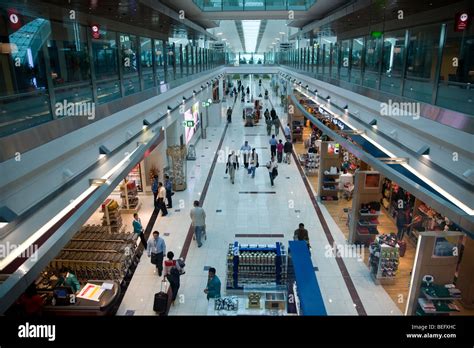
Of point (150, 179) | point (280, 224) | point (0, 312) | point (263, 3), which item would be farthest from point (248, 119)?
point (0, 312)

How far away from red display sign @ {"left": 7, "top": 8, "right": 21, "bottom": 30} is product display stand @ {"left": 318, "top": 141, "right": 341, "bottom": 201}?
380 inches

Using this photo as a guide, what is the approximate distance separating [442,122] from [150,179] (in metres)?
10.2

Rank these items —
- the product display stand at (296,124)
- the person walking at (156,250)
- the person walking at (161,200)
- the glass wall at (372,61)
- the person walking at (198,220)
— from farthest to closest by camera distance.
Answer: the product display stand at (296,124) < the person walking at (161,200) < the person walking at (198,220) < the glass wall at (372,61) < the person walking at (156,250)

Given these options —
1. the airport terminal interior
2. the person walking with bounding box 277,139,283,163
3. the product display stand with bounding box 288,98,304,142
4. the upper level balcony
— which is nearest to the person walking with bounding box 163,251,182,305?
the airport terminal interior

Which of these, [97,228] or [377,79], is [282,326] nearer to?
[377,79]

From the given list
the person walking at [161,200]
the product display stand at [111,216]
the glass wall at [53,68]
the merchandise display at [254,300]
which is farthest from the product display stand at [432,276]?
the product display stand at [111,216]

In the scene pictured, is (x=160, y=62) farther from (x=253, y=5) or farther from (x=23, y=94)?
(x=253, y=5)

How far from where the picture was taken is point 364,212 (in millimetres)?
9305

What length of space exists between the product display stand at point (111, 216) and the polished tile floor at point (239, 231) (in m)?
1.06

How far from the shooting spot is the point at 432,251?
6035mm

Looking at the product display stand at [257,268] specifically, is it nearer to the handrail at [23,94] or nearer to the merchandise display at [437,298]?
the merchandise display at [437,298]

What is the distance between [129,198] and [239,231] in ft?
13.3

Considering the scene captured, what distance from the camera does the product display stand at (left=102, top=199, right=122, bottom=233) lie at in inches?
388

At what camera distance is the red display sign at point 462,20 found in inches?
189
